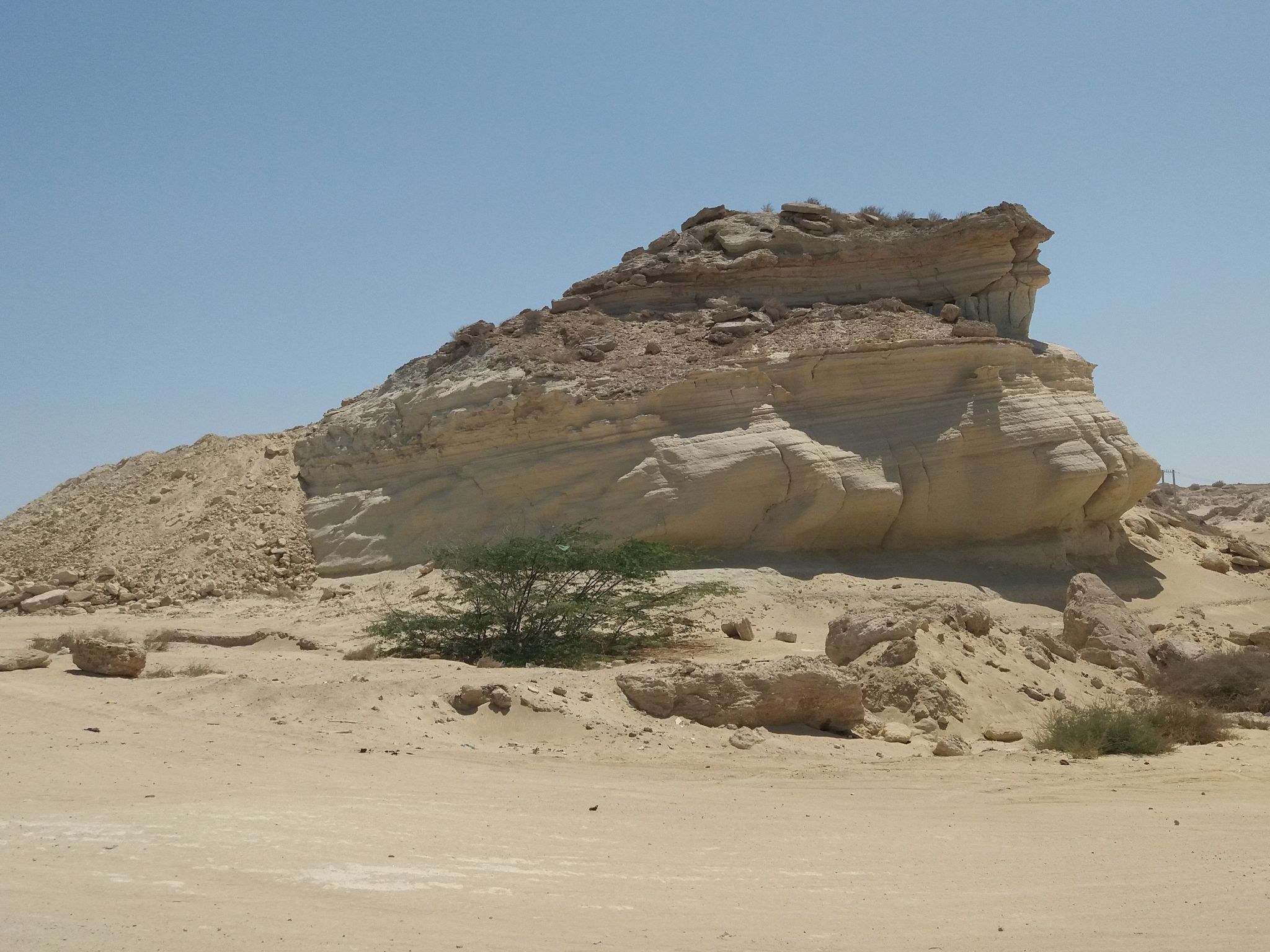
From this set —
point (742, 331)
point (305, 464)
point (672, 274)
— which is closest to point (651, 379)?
point (742, 331)

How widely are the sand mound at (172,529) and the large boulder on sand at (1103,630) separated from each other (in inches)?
466

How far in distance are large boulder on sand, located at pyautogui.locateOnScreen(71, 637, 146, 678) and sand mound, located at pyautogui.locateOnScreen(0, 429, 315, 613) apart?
818 cm

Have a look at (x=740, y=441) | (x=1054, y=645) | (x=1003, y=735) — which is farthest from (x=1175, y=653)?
(x=740, y=441)

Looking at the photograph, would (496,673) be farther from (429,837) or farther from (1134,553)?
(1134,553)

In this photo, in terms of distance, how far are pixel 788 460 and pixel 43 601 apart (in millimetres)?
11554

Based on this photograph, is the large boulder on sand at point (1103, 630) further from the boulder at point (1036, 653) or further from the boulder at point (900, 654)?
the boulder at point (900, 654)

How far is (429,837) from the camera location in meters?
5.75

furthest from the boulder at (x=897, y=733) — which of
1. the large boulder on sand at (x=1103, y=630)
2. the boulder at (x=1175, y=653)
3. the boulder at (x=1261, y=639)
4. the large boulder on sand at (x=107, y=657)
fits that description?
the boulder at (x=1261, y=639)

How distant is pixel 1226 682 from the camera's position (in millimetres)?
11078

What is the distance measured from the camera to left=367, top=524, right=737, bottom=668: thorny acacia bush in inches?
492

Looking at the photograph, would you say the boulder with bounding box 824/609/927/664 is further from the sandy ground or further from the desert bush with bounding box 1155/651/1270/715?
the desert bush with bounding box 1155/651/1270/715

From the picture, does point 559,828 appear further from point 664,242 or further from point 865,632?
point 664,242

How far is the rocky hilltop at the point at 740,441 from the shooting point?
18062 millimetres

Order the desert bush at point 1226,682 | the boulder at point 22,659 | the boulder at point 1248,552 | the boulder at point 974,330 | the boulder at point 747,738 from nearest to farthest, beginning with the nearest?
the boulder at point 747,738 → the boulder at point 22,659 → the desert bush at point 1226,682 → the boulder at point 974,330 → the boulder at point 1248,552
